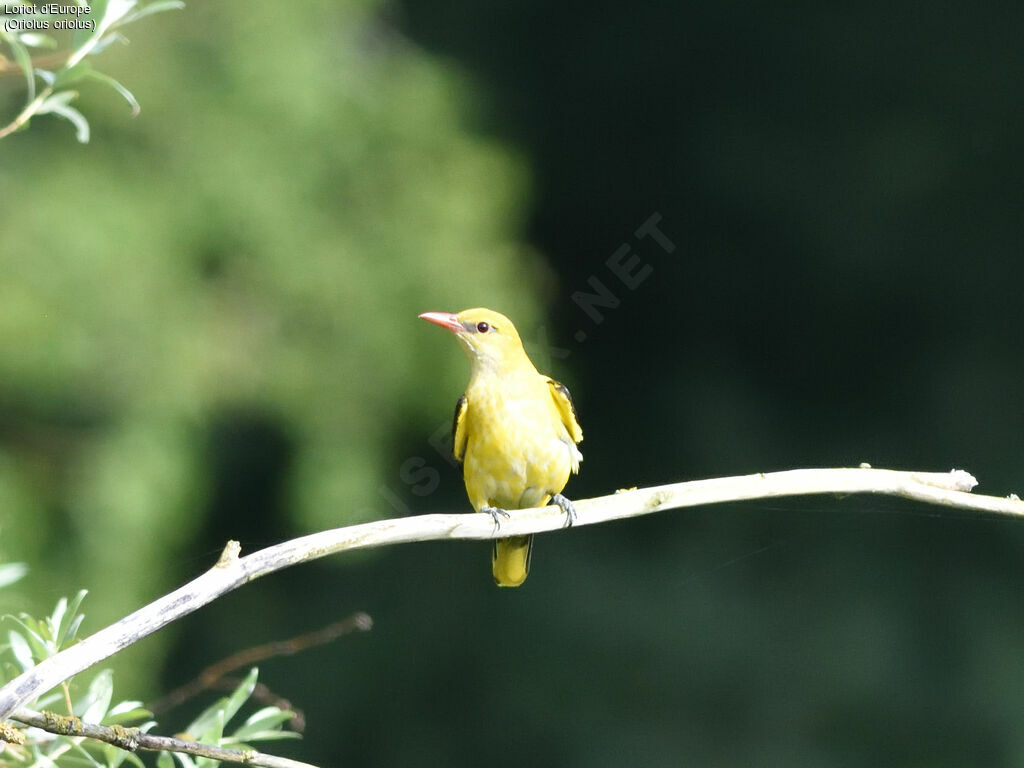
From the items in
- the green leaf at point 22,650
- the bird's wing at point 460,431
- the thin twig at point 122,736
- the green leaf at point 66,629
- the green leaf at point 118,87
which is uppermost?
the green leaf at point 118,87

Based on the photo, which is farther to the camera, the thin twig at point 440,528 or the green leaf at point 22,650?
the green leaf at point 22,650

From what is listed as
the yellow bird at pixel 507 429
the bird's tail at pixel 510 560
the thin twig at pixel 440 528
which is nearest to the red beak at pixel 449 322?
the yellow bird at pixel 507 429

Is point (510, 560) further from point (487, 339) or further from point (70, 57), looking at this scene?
point (70, 57)

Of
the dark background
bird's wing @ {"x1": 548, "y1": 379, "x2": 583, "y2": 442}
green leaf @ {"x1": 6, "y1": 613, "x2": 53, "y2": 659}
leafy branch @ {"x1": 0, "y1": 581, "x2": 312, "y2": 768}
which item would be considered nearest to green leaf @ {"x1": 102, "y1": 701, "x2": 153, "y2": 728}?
leafy branch @ {"x1": 0, "y1": 581, "x2": 312, "y2": 768}

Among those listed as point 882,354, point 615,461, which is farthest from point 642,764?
point 882,354

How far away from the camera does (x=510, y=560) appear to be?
3.85 metres

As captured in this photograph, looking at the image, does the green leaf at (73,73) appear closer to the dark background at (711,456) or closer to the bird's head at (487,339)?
the bird's head at (487,339)

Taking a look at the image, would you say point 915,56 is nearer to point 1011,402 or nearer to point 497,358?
point 1011,402

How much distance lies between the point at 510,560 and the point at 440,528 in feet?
5.53

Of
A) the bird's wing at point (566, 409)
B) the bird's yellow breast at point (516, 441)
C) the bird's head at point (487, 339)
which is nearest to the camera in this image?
the bird's yellow breast at point (516, 441)

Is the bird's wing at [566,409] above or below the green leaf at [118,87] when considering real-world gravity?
below

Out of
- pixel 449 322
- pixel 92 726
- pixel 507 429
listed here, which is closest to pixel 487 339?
pixel 449 322

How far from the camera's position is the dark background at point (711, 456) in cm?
648

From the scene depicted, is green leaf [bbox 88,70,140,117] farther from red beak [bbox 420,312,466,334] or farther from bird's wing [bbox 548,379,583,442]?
bird's wing [bbox 548,379,583,442]
